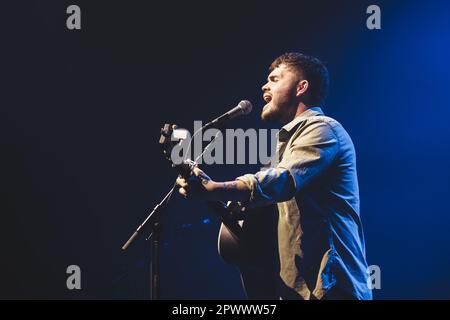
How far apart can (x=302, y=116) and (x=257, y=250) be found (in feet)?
2.35

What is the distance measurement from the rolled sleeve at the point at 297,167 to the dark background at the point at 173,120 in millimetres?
2077

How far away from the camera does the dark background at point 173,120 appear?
4.10 meters

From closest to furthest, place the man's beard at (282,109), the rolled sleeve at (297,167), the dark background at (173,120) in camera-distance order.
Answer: the rolled sleeve at (297,167) → the man's beard at (282,109) → the dark background at (173,120)

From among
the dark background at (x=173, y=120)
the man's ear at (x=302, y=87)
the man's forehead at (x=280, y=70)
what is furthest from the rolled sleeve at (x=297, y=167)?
the dark background at (x=173, y=120)

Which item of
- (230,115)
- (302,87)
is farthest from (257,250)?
(302,87)

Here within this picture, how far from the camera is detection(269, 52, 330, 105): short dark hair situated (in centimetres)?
270

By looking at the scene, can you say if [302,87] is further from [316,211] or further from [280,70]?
[316,211]

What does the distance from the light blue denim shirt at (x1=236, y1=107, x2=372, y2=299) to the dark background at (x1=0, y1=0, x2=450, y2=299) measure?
2.01 meters

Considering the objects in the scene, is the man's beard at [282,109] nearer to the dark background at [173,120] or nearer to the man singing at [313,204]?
the man singing at [313,204]

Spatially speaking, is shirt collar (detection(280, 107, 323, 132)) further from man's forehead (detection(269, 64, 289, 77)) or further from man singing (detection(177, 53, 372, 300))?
man's forehead (detection(269, 64, 289, 77))

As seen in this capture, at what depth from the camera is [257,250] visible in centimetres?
236

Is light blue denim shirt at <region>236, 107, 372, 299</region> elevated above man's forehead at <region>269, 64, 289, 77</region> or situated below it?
below

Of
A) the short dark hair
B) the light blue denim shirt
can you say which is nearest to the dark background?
the short dark hair
